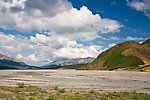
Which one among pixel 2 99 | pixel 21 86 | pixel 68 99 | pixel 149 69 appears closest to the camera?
pixel 2 99

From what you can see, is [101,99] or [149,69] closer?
[101,99]

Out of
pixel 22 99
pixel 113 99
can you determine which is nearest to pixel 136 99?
pixel 113 99

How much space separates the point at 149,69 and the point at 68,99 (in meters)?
158

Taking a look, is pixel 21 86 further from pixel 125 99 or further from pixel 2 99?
pixel 125 99

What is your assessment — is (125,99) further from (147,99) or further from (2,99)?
(2,99)

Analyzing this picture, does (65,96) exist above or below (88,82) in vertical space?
above

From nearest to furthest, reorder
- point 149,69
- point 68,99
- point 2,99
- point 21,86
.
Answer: point 2,99
point 68,99
point 21,86
point 149,69

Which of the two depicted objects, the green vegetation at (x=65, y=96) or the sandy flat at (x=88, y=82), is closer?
the green vegetation at (x=65, y=96)

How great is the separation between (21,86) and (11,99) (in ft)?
42.5

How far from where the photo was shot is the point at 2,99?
56.2 feet

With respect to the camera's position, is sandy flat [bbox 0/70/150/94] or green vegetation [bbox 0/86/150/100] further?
sandy flat [bbox 0/70/150/94]

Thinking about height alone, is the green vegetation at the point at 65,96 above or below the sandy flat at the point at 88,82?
above

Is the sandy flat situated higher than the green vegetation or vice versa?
the green vegetation

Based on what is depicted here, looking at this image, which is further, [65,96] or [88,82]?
[88,82]
